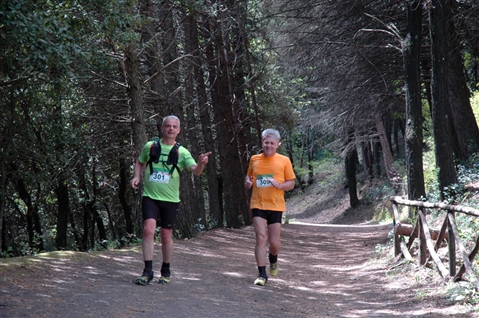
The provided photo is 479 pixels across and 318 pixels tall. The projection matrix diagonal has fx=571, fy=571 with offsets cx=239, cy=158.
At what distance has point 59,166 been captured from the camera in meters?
15.9

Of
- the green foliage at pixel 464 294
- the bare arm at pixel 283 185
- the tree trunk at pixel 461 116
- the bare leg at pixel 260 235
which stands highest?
the tree trunk at pixel 461 116

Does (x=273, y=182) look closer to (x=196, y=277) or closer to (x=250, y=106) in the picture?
(x=196, y=277)

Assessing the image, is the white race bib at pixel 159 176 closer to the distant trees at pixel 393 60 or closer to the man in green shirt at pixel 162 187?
the man in green shirt at pixel 162 187

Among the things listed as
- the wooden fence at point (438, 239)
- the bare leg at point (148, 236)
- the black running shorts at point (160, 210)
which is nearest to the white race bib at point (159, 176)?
the black running shorts at point (160, 210)

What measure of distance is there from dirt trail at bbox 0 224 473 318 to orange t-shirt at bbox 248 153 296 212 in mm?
1225

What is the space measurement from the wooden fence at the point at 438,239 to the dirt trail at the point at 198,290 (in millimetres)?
581

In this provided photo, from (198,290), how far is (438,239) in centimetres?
369

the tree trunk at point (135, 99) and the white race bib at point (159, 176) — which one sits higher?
A: the tree trunk at point (135, 99)

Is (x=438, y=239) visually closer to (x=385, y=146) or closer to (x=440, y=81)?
(x=440, y=81)

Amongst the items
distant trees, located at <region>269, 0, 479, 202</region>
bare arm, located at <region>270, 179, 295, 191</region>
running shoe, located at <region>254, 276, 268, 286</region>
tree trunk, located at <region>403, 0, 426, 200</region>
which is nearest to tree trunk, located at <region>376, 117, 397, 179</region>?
distant trees, located at <region>269, 0, 479, 202</region>

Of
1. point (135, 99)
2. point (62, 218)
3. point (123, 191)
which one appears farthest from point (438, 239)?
point (123, 191)

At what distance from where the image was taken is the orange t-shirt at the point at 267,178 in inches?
314

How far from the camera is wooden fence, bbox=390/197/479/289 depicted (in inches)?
279

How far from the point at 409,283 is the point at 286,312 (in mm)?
3043
